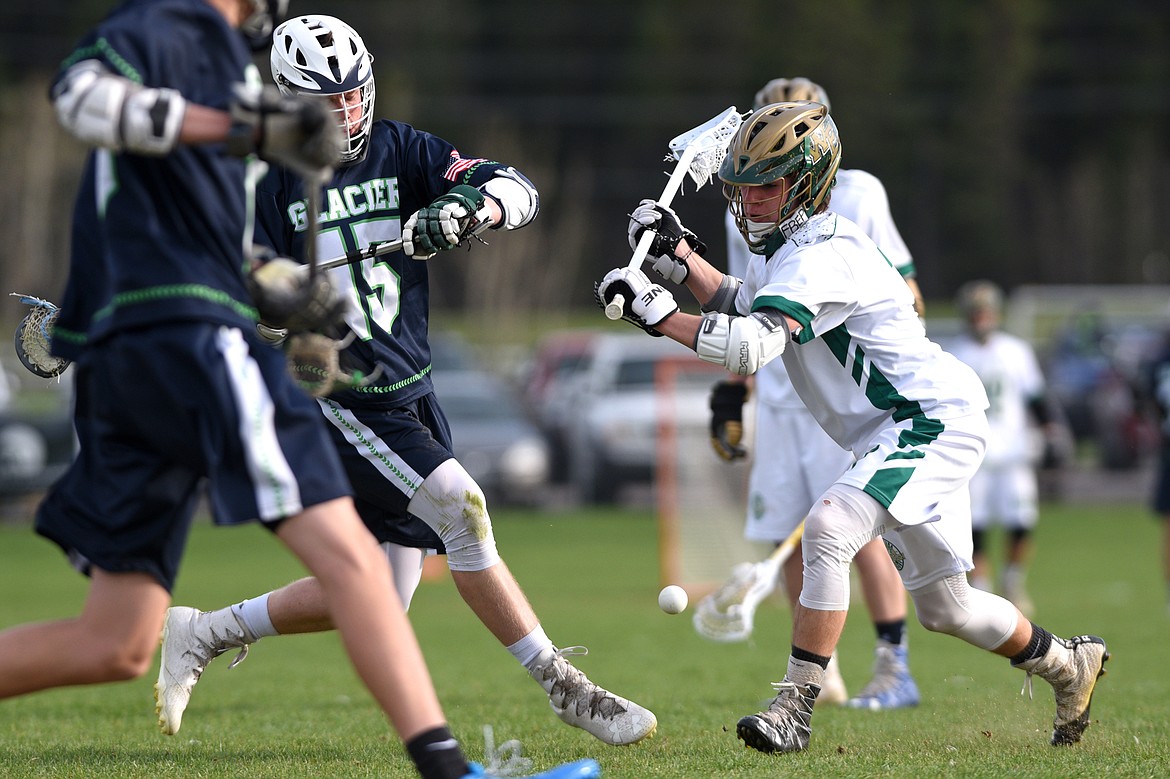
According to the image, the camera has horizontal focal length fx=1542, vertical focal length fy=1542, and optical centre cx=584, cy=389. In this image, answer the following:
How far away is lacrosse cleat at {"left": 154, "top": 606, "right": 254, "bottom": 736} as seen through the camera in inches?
210

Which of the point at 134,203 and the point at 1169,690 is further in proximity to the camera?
the point at 1169,690

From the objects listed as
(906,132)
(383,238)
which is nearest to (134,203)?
(383,238)

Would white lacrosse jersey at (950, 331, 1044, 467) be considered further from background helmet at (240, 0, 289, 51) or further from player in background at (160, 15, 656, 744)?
background helmet at (240, 0, 289, 51)

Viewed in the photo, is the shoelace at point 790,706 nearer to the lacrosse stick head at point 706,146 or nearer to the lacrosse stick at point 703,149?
the lacrosse stick at point 703,149

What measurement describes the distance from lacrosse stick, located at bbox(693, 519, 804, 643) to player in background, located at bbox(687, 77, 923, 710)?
5cm

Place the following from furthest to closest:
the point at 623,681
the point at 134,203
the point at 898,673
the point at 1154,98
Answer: the point at 1154,98, the point at 623,681, the point at 898,673, the point at 134,203

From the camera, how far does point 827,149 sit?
16.4 ft

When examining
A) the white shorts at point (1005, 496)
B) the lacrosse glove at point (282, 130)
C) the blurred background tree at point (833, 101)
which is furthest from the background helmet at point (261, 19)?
the blurred background tree at point (833, 101)

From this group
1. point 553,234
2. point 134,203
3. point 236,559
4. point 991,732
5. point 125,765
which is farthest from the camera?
point 553,234

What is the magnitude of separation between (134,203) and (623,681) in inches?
170

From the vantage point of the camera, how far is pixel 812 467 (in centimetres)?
649

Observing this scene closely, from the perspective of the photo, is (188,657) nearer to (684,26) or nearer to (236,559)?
(236,559)

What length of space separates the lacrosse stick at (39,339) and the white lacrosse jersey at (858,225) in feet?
9.32

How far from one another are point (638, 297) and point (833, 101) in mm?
49504
